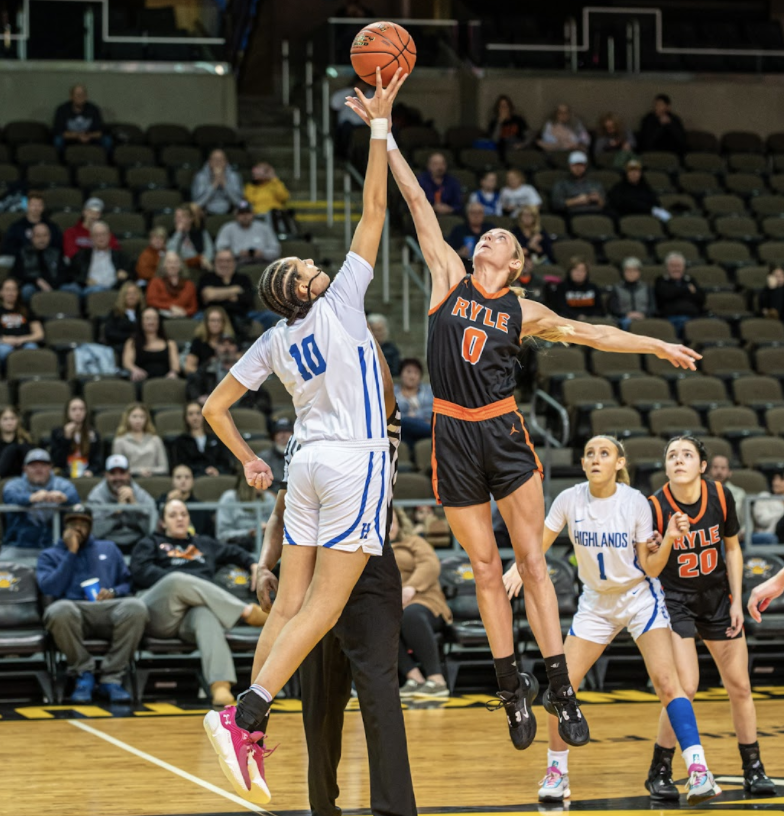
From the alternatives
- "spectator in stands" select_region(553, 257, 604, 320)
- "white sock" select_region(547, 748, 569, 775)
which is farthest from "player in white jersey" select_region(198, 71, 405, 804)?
"spectator in stands" select_region(553, 257, 604, 320)

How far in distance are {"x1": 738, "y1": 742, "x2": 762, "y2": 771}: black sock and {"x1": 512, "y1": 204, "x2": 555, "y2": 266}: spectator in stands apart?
27.1 feet

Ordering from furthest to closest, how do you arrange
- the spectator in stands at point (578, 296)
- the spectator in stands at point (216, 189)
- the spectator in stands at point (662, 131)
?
1. the spectator in stands at point (662, 131)
2. the spectator in stands at point (216, 189)
3. the spectator in stands at point (578, 296)

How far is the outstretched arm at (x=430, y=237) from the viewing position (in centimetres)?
590

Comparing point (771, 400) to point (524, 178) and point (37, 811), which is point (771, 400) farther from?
point (37, 811)

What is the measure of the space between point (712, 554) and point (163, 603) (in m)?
4.13

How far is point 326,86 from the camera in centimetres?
1788

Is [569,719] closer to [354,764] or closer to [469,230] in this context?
[354,764]

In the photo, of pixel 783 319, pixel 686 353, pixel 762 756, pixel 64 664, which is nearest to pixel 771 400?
pixel 783 319

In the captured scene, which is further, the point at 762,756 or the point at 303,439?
the point at 762,756

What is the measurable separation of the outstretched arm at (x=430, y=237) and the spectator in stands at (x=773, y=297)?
9.28 meters

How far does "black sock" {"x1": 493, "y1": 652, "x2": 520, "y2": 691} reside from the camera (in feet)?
19.2

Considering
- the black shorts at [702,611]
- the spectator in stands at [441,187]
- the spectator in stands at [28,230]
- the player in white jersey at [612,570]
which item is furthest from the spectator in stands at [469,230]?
the black shorts at [702,611]

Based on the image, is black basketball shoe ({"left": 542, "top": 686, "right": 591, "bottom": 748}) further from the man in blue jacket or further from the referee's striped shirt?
the man in blue jacket

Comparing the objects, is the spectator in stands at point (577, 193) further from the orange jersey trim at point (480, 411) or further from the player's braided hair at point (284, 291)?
the player's braided hair at point (284, 291)
